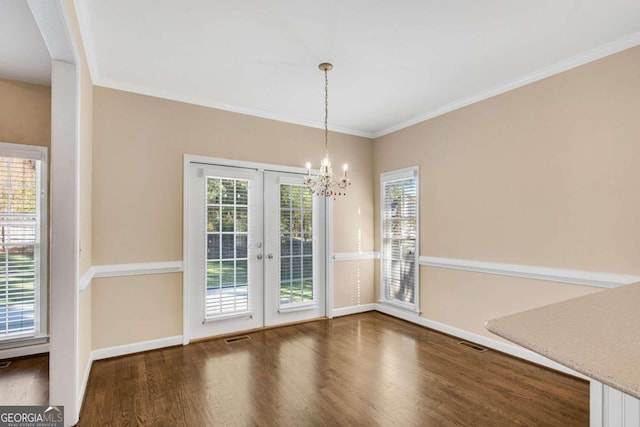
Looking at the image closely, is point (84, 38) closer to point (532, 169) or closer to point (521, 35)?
point (521, 35)

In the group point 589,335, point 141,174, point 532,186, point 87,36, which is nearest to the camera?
point 589,335

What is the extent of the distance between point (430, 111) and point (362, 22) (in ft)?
7.05

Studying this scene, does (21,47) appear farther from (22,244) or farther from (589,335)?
(589,335)

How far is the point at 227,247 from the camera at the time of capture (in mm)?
4008

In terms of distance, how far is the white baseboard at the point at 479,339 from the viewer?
3.06 meters

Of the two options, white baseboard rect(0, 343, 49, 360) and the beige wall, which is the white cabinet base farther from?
the beige wall

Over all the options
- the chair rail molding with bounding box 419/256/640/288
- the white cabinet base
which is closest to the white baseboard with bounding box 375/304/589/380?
the chair rail molding with bounding box 419/256/640/288

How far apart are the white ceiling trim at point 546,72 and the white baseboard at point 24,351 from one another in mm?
5151

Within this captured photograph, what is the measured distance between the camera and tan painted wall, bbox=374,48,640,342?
269 cm

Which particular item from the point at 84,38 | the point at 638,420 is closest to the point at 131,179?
the point at 84,38

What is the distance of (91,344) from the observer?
3.22 m

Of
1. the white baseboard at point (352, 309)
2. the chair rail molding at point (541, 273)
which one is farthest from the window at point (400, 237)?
the chair rail molding at point (541, 273)

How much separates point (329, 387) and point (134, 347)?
2131 mm

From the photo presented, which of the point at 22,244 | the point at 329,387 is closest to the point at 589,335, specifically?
the point at 329,387
